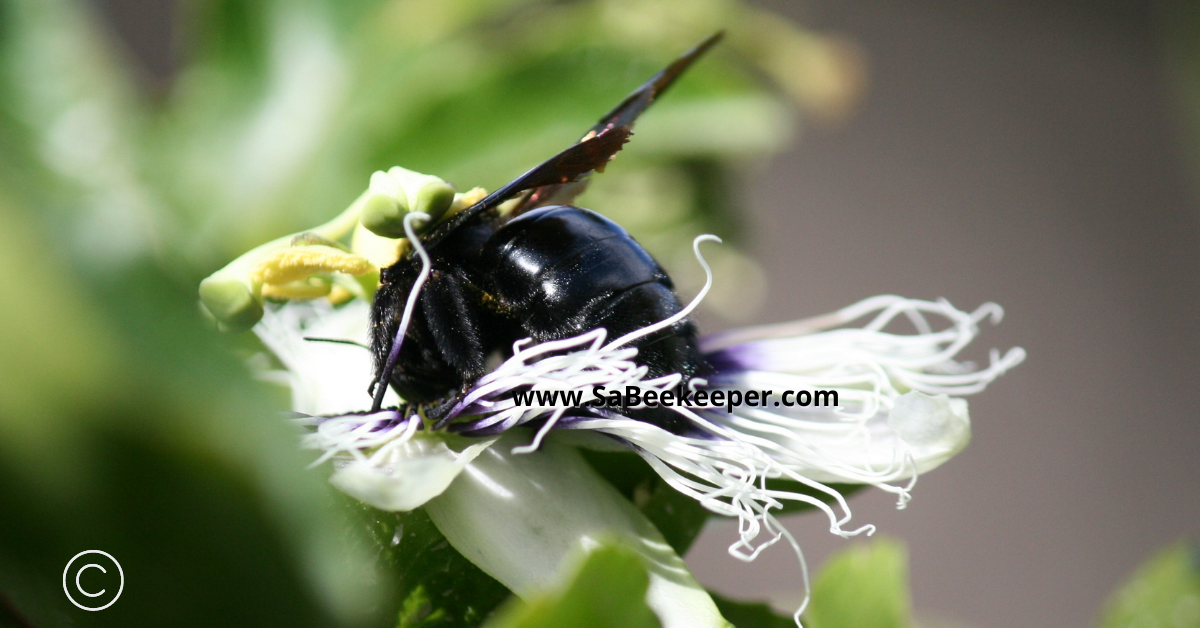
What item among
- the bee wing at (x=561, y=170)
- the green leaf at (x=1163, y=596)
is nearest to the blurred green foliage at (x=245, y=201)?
the bee wing at (x=561, y=170)

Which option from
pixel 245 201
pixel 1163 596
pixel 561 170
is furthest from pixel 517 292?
pixel 245 201

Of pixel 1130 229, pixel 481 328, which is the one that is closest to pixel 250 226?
pixel 481 328

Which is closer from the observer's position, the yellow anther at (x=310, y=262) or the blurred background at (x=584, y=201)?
the blurred background at (x=584, y=201)

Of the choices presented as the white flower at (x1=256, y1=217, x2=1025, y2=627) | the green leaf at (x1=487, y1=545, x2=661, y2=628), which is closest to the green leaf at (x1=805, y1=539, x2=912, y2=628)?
the white flower at (x1=256, y1=217, x2=1025, y2=627)

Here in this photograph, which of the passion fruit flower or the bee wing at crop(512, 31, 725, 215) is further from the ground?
the bee wing at crop(512, 31, 725, 215)

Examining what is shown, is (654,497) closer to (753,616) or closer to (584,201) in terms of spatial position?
(753,616)

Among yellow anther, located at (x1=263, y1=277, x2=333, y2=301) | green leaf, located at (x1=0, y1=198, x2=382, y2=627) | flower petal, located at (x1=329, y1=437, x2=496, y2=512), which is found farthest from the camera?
yellow anther, located at (x1=263, y1=277, x2=333, y2=301)

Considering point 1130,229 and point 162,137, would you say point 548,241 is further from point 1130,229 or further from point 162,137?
point 1130,229

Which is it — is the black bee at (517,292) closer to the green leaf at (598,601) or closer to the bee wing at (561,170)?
the bee wing at (561,170)

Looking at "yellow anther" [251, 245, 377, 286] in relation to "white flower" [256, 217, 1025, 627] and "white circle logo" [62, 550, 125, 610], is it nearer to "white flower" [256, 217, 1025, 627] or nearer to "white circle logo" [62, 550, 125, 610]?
"white flower" [256, 217, 1025, 627]
